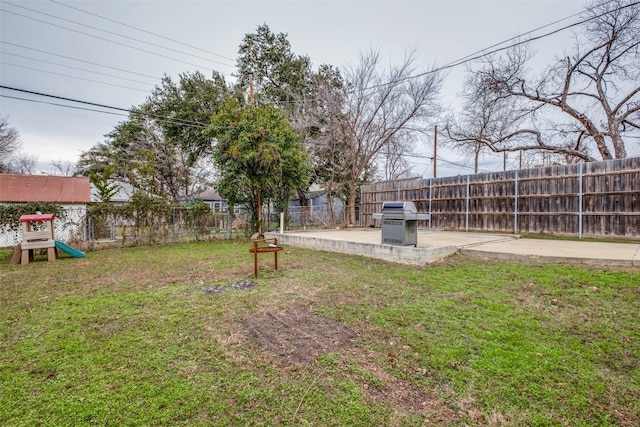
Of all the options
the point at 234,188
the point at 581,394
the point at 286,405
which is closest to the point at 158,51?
the point at 234,188

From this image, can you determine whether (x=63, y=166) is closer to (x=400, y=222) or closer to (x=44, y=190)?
(x=44, y=190)

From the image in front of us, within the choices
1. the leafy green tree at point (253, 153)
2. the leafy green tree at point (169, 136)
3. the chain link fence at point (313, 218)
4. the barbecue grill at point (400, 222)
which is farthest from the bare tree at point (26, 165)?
the barbecue grill at point (400, 222)

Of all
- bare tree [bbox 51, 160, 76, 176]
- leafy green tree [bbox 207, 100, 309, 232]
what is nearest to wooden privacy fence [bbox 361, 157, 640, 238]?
leafy green tree [bbox 207, 100, 309, 232]

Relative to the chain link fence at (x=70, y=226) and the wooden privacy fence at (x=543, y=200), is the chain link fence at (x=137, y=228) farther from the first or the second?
the wooden privacy fence at (x=543, y=200)

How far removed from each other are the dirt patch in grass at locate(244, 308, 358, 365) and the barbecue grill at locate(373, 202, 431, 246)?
348 cm

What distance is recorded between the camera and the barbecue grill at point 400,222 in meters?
6.13

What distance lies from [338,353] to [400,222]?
4222 mm

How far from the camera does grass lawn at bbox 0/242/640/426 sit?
174cm

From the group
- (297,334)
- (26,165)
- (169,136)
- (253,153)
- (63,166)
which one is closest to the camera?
(297,334)

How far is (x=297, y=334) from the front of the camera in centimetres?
282

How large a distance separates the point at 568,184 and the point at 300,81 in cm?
1554

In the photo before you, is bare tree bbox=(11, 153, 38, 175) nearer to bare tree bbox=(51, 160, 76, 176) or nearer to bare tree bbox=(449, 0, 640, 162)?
bare tree bbox=(51, 160, 76, 176)

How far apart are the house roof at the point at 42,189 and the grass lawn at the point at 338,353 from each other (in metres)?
12.5

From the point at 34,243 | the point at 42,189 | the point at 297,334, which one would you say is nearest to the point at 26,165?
the point at 42,189
